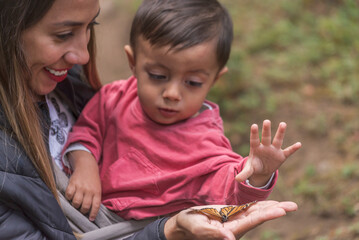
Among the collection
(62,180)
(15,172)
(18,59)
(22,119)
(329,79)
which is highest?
(18,59)

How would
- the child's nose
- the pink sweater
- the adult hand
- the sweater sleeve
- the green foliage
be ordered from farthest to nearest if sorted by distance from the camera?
1. the green foliage
2. the sweater sleeve
3. the child's nose
4. the pink sweater
5. the adult hand

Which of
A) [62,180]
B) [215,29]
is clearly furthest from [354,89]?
[62,180]

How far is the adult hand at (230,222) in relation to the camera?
69.1 inches

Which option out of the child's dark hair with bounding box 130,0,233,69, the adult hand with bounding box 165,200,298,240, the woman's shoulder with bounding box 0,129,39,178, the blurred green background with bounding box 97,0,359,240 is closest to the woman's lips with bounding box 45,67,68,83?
the woman's shoulder with bounding box 0,129,39,178

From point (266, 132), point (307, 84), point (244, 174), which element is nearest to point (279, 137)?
point (266, 132)

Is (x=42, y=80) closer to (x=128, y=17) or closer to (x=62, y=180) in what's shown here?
(x=62, y=180)

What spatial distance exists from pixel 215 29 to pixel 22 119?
982 millimetres

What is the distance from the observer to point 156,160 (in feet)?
7.47

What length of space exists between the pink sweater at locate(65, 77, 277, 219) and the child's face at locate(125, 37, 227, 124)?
77 mm

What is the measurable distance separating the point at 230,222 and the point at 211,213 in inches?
3.1

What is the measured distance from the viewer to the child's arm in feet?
7.11

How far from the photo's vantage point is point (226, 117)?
17.2ft

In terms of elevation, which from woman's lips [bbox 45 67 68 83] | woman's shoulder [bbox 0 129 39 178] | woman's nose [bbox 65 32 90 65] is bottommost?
woman's shoulder [bbox 0 129 39 178]

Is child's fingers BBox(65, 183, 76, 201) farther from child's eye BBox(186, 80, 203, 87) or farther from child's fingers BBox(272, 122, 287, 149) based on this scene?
child's fingers BBox(272, 122, 287, 149)
